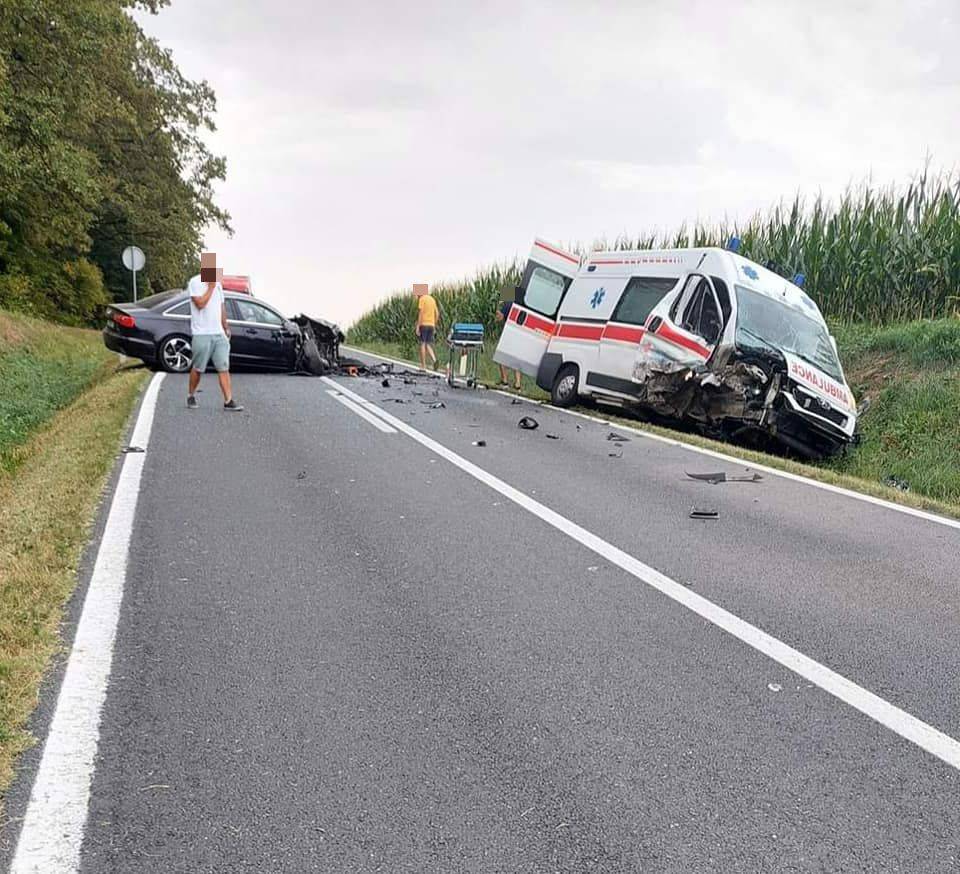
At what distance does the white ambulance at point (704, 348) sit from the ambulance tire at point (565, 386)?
0.06 feet

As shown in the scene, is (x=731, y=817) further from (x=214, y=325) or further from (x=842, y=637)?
(x=214, y=325)

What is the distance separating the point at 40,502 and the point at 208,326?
16.6ft

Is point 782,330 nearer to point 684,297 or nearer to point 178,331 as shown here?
point 684,297

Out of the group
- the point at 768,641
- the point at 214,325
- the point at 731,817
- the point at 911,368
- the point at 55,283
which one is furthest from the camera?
the point at 55,283

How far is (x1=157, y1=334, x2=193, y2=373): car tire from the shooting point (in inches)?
558

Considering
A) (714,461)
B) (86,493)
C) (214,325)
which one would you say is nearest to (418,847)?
(86,493)

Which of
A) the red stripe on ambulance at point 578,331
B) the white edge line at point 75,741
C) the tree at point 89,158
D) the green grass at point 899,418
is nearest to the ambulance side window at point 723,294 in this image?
the green grass at point 899,418

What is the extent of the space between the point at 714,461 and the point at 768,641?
5026 mm

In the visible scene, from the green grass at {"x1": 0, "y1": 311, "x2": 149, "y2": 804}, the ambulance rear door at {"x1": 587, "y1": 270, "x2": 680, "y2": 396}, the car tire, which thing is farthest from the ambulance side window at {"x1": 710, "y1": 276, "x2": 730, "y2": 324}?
the car tire

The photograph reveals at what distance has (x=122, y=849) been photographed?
2.32 metres

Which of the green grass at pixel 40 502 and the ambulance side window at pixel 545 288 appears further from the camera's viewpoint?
the ambulance side window at pixel 545 288

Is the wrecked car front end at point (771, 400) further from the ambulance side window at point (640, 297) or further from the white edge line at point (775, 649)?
the white edge line at point (775, 649)

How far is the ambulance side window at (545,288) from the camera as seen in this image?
13.9 m

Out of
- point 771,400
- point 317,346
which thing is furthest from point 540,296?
point 771,400
